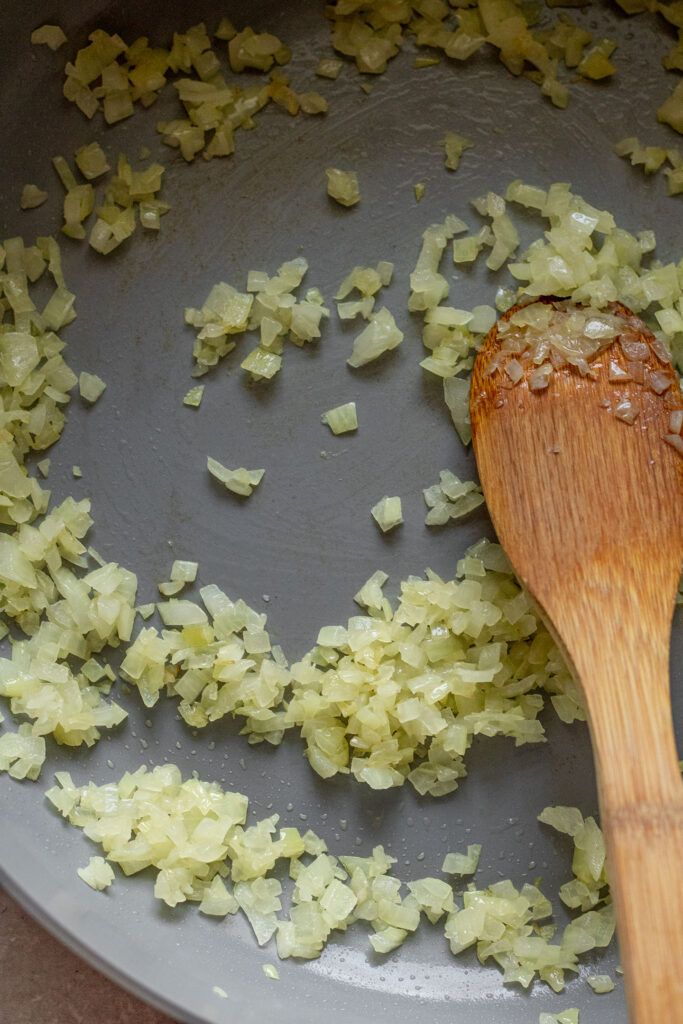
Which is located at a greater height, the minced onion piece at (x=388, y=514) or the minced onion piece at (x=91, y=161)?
the minced onion piece at (x=91, y=161)

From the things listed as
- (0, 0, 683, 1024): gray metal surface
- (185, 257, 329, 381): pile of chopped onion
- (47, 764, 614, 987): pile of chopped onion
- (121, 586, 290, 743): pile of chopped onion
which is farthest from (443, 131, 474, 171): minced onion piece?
(47, 764, 614, 987): pile of chopped onion

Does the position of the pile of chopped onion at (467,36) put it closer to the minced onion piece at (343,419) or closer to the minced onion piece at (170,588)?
the minced onion piece at (343,419)

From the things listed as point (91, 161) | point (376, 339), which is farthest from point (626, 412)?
point (91, 161)

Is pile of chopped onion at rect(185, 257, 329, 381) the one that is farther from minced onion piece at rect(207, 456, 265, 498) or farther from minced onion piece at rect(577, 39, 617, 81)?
minced onion piece at rect(577, 39, 617, 81)

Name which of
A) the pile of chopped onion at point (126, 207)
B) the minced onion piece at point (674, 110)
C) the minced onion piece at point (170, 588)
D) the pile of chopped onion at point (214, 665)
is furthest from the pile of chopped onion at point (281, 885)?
the minced onion piece at point (674, 110)

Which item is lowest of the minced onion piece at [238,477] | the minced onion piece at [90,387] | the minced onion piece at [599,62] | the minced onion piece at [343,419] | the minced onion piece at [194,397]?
the minced onion piece at [238,477]

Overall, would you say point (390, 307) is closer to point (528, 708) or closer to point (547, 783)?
point (528, 708)

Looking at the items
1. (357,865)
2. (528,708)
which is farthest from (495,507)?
(357,865)
